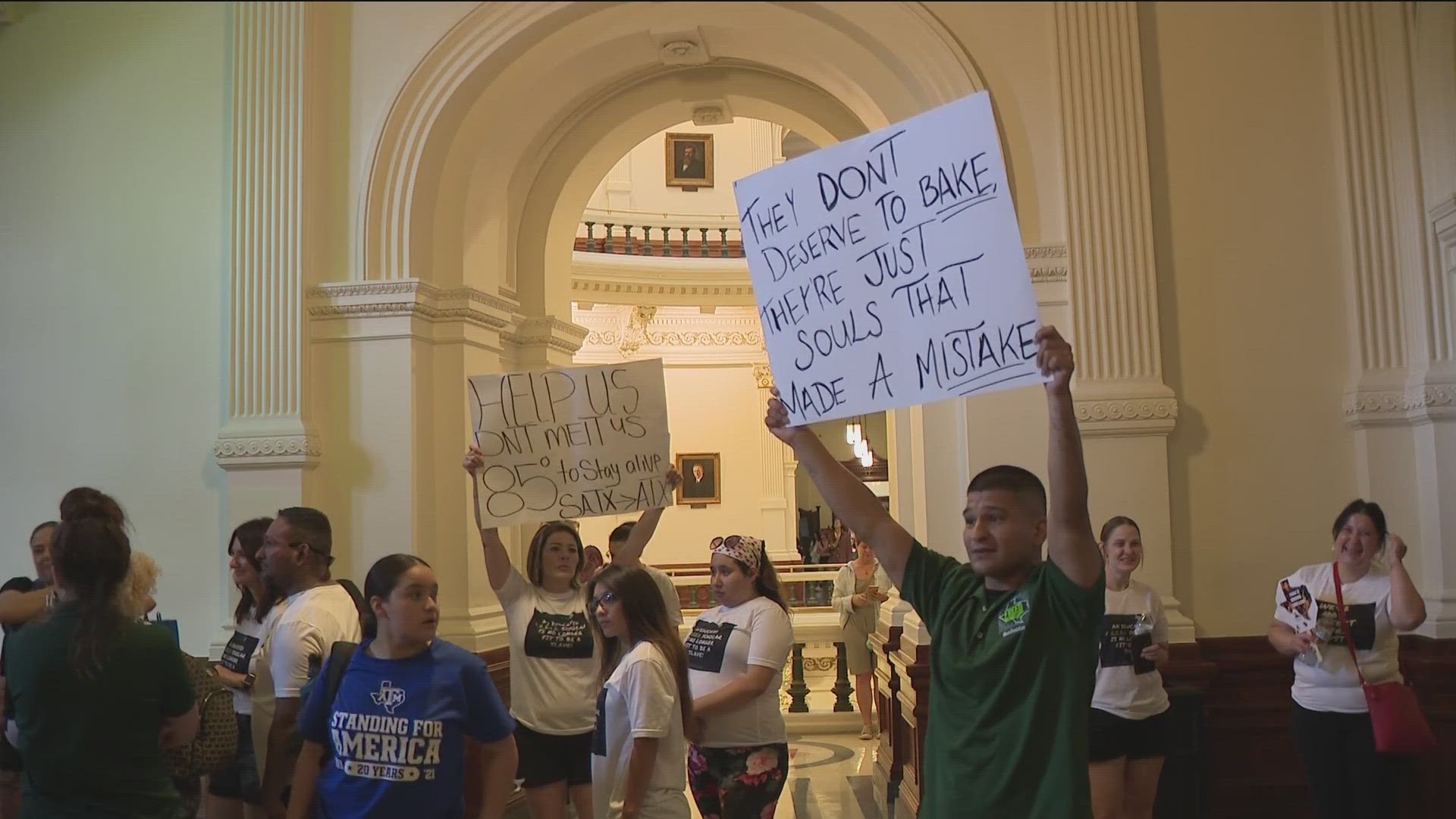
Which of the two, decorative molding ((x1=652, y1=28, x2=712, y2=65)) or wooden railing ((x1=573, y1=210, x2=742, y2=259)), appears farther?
wooden railing ((x1=573, y1=210, x2=742, y2=259))

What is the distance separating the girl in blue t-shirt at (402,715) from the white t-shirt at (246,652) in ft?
4.03

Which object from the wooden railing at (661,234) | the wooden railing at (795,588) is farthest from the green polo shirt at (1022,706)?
the wooden railing at (661,234)

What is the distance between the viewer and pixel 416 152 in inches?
277

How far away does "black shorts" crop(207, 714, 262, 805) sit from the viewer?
439 centimetres

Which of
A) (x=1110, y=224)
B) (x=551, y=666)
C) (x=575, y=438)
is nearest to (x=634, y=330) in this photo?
(x=1110, y=224)

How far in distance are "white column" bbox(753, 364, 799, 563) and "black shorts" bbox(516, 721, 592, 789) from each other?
540 inches

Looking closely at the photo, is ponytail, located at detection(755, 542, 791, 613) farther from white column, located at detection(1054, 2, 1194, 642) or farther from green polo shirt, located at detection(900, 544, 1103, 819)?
white column, located at detection(1054, 2, 1194, 642)

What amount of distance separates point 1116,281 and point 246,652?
4522 millimetres

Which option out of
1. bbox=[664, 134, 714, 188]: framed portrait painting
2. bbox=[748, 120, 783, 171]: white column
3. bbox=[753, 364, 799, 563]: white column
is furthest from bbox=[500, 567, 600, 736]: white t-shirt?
bbox=[748, 120, 783, 171]: white column

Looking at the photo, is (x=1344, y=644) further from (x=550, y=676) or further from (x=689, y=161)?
(x=689, y=161)

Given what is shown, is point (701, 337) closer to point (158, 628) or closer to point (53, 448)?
point (53, 448)

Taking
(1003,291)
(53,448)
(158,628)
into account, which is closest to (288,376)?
(53,448)

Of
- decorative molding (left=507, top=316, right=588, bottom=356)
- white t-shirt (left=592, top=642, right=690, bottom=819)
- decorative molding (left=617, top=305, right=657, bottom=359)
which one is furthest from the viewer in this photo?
decorative molding (left=617, top=305, right=657, bottom=359)

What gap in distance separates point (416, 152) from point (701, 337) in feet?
39.1
